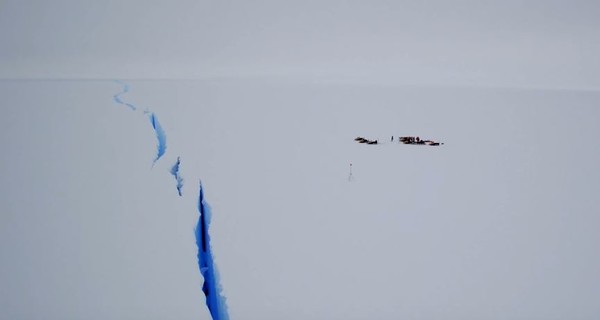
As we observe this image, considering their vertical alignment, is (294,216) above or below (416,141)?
below

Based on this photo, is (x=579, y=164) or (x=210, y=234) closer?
(x=210, y=234)

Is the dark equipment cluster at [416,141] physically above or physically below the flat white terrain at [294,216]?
above

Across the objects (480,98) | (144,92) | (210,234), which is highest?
(480,98)

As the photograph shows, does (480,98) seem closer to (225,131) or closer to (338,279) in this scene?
(225,131)

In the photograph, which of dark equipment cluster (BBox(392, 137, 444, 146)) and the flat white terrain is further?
dark equipment cluster (BBox(392, 137, 444, 146))

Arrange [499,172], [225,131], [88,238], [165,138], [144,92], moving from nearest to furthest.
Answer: [88,238] < [499,172] < [165,138] < [225,131] < [144,92]

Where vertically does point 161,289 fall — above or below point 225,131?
below

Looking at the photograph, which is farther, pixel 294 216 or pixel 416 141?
pixel 416 141

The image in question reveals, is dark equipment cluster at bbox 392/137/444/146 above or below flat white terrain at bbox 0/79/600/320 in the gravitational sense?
above

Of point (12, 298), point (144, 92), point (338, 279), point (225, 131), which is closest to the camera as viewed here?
point (12, 298)

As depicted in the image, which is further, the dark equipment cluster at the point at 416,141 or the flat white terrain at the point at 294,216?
the dark equipment cluster at the point at 416,141

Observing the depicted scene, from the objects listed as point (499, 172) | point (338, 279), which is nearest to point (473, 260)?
point (338, 279)
